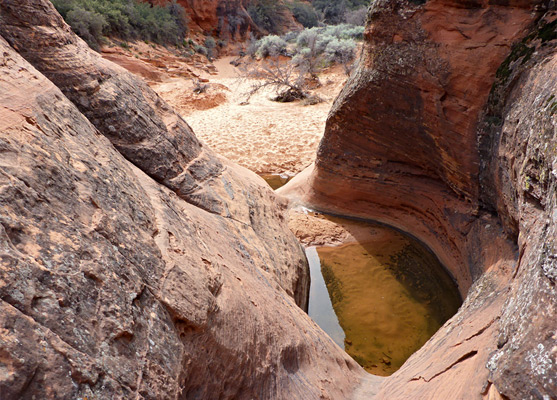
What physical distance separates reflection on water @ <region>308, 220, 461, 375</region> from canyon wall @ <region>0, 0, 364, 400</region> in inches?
30.0

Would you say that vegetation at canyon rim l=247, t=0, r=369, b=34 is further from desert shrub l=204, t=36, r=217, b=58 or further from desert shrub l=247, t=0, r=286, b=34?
desert shrub l=204, t=36, r=217, b=58

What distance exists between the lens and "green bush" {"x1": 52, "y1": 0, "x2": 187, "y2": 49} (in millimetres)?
13205

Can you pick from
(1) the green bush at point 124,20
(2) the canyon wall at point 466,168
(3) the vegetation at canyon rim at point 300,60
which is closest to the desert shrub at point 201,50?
(1) the green bush at point 124,20

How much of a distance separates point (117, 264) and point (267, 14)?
2637 centimetres

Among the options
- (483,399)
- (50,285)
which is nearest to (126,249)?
(50,285)

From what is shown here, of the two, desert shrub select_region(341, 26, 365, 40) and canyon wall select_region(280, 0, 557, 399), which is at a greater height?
desert shrub select_region(341, 26, 365, 40)

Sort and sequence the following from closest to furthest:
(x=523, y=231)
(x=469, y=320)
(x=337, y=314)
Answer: (x=523, y=231) → (x=469, y=320) → (x=337, y=314)

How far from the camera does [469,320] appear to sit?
2.79 m

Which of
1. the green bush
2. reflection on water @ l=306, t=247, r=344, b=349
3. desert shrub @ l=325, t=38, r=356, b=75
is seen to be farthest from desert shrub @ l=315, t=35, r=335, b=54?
reflection on water @ l=306, t=247, r=344, b=349

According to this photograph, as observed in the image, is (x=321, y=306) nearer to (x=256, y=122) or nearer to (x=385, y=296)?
(x=385, y=296)

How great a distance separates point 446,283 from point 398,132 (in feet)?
6.78

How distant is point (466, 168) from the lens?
4.06 m

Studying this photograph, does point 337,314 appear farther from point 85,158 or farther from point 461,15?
point 461,15

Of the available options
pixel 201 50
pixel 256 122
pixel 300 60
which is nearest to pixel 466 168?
pixel 256 122
